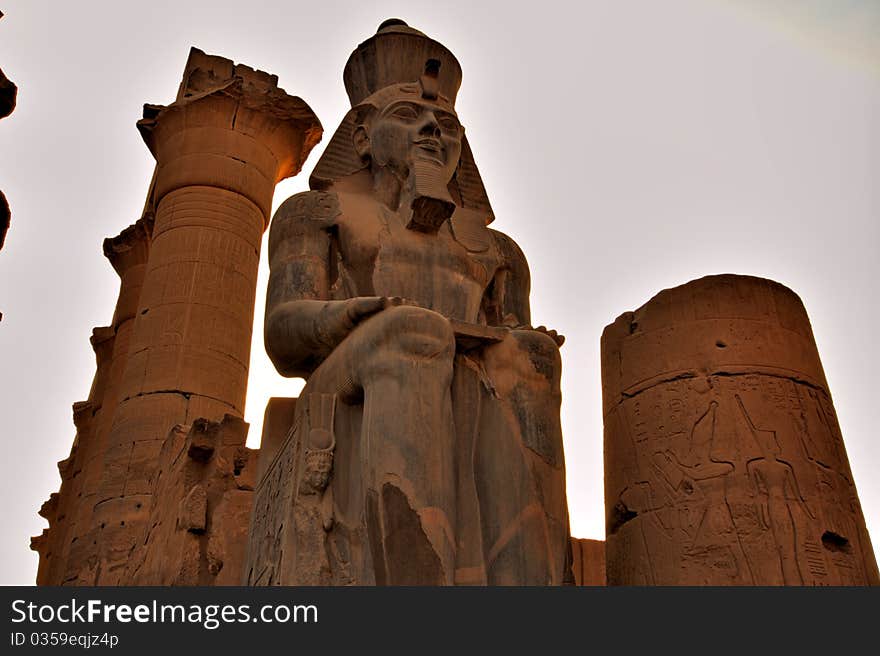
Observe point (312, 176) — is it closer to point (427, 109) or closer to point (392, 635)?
point (427, 109)

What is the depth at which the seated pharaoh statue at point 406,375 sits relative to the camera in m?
4.50

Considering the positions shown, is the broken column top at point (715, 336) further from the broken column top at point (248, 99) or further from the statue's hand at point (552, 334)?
the broken column top at point (248, 99)

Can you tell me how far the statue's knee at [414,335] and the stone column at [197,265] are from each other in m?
4.80

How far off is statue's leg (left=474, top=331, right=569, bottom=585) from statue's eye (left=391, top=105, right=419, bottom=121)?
1449mm

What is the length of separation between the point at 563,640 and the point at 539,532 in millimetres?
1055

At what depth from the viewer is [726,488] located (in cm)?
583

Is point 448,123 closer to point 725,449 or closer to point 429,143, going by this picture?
point 429,143

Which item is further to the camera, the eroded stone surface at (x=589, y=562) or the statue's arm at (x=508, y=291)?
the eroded stone surface at (x=589, y=562)

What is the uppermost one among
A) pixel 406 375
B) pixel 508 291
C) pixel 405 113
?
pixel 405 113

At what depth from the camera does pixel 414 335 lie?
4746mm

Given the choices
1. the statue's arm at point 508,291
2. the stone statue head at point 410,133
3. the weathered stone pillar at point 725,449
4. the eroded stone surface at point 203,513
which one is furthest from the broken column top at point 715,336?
the eroded stone surface at point 203,513

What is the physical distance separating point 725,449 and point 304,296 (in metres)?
2.34

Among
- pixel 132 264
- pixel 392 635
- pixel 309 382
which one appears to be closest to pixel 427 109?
pixel 309 382

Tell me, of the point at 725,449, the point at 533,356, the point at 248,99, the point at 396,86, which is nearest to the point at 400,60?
the point at 396,86
